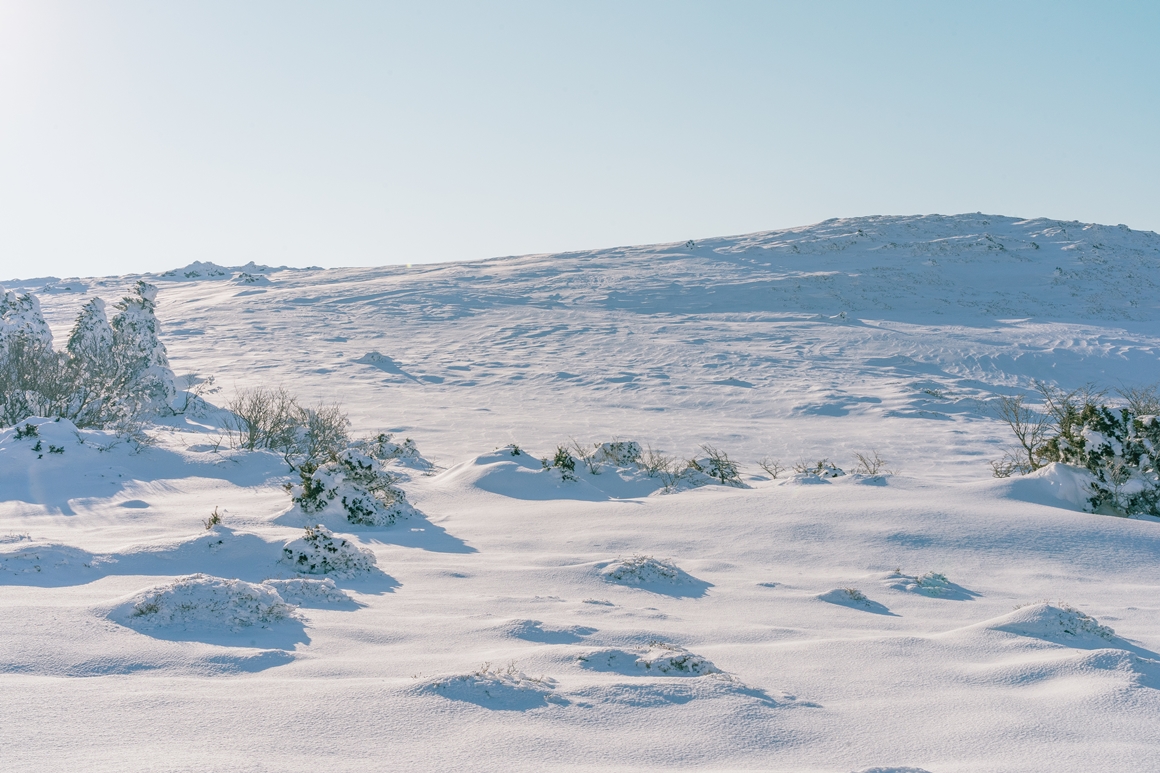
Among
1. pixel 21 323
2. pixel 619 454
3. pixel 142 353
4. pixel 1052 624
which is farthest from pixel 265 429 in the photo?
pixel 1052 624

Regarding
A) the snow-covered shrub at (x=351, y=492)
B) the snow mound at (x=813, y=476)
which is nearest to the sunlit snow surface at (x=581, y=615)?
the snow mound at (x=813, y=476)

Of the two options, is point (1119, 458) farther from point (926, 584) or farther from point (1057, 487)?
point (926, 584)

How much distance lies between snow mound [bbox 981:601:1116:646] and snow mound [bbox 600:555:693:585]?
1675 mm

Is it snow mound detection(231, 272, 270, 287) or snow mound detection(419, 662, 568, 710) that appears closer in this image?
snow mound detection(419, 662, 568, 710)

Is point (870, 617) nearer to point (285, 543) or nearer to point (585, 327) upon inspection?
point (285, 543)

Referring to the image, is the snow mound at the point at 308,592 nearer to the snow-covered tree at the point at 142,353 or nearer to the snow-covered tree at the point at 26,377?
the snow-covered tree at the point at 26,377

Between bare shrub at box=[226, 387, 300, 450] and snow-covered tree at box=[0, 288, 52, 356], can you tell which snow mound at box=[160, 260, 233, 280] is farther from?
bare shrub at box=[226, 387, 300, 450]

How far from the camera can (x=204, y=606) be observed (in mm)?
3920

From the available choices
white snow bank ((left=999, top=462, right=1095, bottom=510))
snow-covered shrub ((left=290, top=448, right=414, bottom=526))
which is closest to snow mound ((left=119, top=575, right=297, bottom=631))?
snow-covered shrub ((left=290, top=448, right=414, bottom=526))

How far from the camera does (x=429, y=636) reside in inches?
155

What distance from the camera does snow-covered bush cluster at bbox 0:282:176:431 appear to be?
1014 cm

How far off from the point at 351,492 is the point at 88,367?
7818 mm

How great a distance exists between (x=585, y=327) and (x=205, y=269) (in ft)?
84.1

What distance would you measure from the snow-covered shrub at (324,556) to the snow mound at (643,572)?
143 cm
